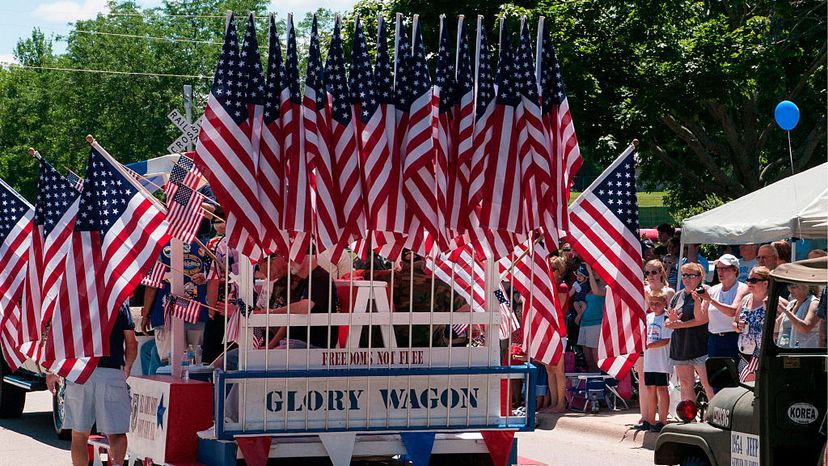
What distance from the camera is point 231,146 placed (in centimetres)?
809

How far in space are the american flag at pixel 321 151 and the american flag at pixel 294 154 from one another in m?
0.06

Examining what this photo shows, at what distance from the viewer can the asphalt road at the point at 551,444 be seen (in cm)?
1323

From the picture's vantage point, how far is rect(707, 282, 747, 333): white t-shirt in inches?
517

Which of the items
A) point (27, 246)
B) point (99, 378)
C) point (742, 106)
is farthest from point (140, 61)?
point (99, 378)

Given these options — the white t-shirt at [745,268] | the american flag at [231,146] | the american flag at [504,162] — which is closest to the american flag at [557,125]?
the american flag at [504,162]

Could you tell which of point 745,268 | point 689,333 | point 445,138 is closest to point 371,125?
point 445,138

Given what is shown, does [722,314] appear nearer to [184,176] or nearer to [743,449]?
[743,449]

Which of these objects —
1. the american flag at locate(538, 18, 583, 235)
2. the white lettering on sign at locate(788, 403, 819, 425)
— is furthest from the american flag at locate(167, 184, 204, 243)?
the white lettering on sign at locate(788, 403, 819, 425)

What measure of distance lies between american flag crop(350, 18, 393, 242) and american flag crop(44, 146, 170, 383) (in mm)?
1983

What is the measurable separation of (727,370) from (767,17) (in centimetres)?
1862

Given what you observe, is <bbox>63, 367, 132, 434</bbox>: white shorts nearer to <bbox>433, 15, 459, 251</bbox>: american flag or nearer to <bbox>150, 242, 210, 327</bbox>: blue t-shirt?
<bbox>150, 242, 210, 327</bbox>: blue t-shirt

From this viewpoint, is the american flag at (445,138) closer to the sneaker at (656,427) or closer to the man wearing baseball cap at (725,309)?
the man wearing baseball cap at (725,309)

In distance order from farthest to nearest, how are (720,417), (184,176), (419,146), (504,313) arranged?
1. (184,176)
2. (504,313)
3. (720,417)
4. (419,146)

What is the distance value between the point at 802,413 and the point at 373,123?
11.0ft
